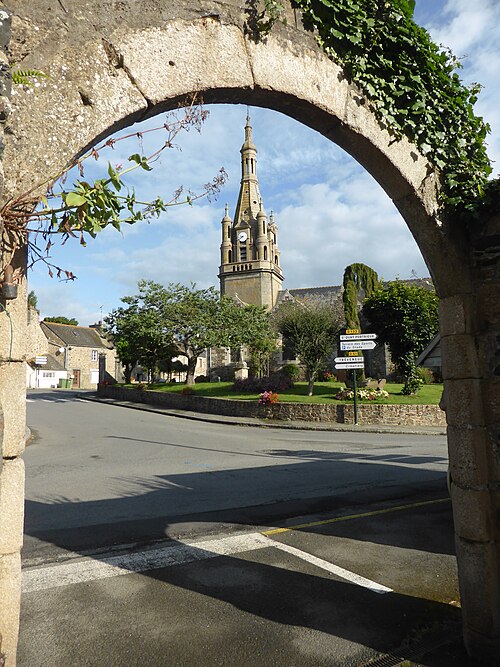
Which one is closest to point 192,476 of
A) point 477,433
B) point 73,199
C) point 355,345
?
point 477,433

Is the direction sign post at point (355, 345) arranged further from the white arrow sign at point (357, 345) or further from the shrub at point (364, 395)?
the shrub at point (364, 395)

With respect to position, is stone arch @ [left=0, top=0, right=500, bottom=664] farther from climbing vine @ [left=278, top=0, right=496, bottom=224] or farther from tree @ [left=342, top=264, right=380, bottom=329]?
tree @ [left=342, top=264, right=380, bottom=329]

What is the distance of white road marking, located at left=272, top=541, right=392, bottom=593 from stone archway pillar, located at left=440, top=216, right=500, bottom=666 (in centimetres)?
103

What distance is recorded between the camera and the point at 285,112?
2.95 m

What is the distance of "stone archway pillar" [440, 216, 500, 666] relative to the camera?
2.93 meters

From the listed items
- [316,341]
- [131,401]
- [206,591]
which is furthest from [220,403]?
[206,591]

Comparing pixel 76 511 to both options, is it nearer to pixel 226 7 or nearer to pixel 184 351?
pixel 226 7

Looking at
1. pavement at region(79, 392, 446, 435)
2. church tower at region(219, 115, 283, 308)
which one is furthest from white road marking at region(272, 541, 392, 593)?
church tower at region(219, 115, 283, 308)

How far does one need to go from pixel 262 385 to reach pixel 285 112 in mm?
23357

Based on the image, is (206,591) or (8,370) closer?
(8,370)

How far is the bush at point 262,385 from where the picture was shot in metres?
25.3

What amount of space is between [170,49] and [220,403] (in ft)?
72.9

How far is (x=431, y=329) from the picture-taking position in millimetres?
24141

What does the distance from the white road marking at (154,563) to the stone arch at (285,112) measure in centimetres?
139
